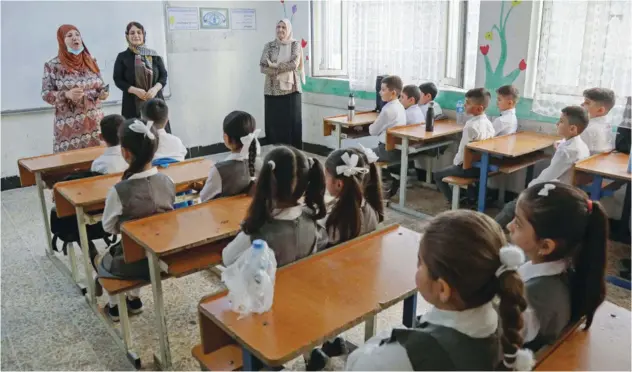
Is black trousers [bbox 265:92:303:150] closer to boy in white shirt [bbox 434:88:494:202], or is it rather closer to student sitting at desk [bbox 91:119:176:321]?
boy in white shirt [bbox 434:88:494:202]

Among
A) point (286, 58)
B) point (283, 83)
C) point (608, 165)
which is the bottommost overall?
point (608, 165)

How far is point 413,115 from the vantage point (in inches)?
176

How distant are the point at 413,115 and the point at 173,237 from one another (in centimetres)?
293

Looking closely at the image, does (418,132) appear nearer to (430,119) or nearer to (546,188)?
(430,119)

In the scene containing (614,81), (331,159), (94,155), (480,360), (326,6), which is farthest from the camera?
(326,6)

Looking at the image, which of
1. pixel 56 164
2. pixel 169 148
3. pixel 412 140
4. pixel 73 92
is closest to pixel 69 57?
pixel 73 92

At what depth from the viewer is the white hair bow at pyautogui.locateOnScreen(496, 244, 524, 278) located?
100 cm

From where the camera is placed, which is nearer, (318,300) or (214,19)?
(318,300)

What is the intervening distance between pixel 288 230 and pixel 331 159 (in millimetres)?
371

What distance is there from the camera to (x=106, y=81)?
5.03m

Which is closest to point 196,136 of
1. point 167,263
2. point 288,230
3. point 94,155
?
point 94,155

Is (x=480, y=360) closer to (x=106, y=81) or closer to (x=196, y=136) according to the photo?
(x=106, y=81)

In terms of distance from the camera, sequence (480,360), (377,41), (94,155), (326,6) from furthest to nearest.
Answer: (326,6) → (377,41) → (94,155) → (480,360)

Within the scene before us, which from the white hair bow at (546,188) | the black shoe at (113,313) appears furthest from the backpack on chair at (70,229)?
the white hair bow at (546,188)
